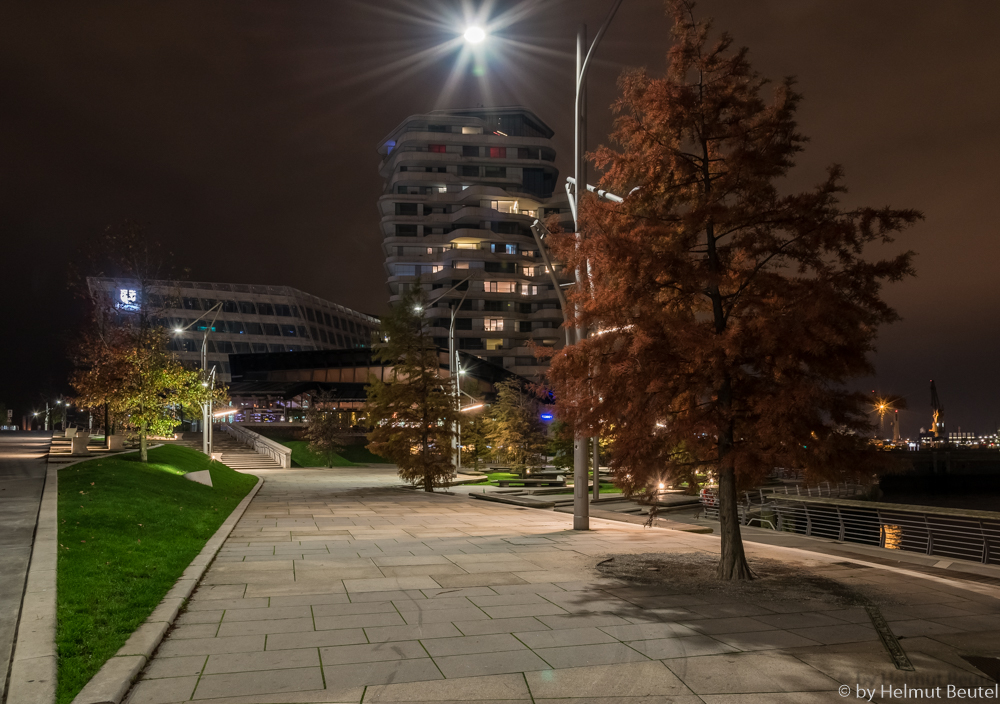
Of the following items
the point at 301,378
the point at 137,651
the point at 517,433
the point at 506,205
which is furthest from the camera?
the point at 506,205

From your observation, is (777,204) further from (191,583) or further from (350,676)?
(191,583)

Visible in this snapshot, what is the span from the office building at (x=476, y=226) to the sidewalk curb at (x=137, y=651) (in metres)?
98.6

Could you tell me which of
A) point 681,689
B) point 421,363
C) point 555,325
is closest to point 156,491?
point 421,363

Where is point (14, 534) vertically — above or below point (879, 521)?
above

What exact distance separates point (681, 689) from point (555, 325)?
Result: 110 m

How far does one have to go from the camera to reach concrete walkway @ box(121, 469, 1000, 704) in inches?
234

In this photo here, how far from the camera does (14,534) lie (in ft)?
41.0

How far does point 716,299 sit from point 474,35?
22.1 ft

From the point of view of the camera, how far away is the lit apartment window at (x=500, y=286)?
4520 inches

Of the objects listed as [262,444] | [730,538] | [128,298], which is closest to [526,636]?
[730,538]

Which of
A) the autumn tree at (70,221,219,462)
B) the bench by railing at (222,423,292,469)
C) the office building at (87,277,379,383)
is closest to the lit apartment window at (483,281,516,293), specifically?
the office building at (87,277,379,383)

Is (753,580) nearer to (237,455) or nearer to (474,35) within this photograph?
(474,35)

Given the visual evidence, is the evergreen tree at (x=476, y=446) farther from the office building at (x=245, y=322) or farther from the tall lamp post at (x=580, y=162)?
the office building at (x=245, y=322)

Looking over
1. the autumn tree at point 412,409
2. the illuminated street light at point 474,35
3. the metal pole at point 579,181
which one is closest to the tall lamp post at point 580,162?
the metal pole at point 579,181
